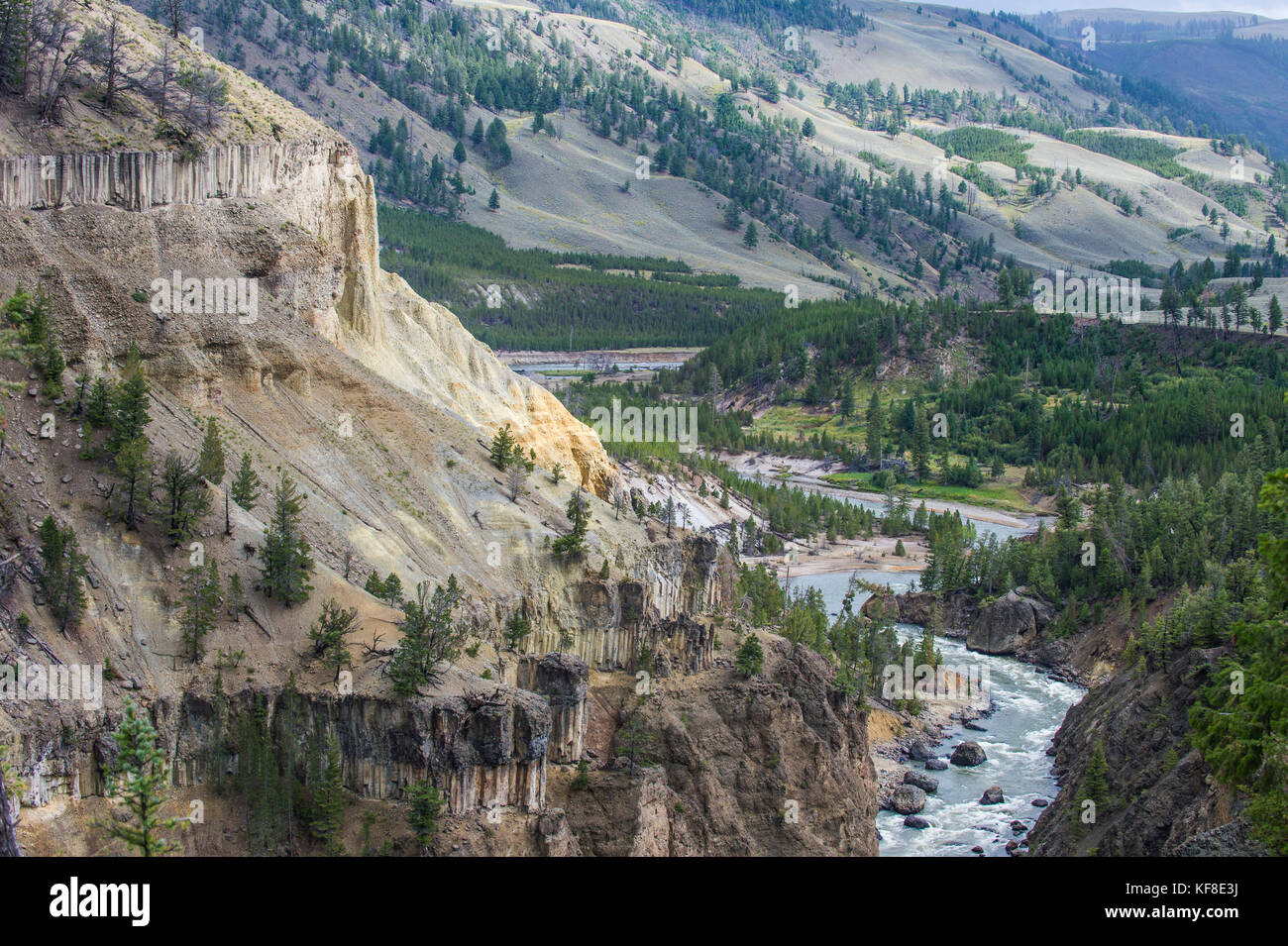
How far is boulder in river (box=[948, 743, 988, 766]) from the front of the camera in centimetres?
9162

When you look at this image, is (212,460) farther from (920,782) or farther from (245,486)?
(920,782)

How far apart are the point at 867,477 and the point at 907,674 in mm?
90805

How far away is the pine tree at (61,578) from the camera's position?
157 ft

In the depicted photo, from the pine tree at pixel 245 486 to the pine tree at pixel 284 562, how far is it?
204cm

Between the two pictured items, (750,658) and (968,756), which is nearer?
(750,658)

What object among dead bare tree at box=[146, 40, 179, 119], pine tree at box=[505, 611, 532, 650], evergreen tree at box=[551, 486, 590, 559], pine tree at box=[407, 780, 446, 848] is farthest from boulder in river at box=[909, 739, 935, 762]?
dead bare tree at box=[146, 40, 179, 119]

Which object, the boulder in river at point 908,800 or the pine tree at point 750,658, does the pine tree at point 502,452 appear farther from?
the boulder in river at point 908,800

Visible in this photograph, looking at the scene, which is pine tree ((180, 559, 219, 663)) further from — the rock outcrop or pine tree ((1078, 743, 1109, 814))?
the rock outcrop

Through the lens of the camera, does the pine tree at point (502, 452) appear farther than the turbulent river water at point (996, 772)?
No

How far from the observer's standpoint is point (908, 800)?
82375 millimetres

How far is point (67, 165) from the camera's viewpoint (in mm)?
59906

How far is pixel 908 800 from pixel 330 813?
141 ft

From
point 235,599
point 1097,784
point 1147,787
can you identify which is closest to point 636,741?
point 235,599

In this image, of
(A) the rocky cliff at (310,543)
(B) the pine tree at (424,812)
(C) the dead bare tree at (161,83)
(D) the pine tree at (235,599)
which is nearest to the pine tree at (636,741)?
(A) the rocky cliff at (310,543)
